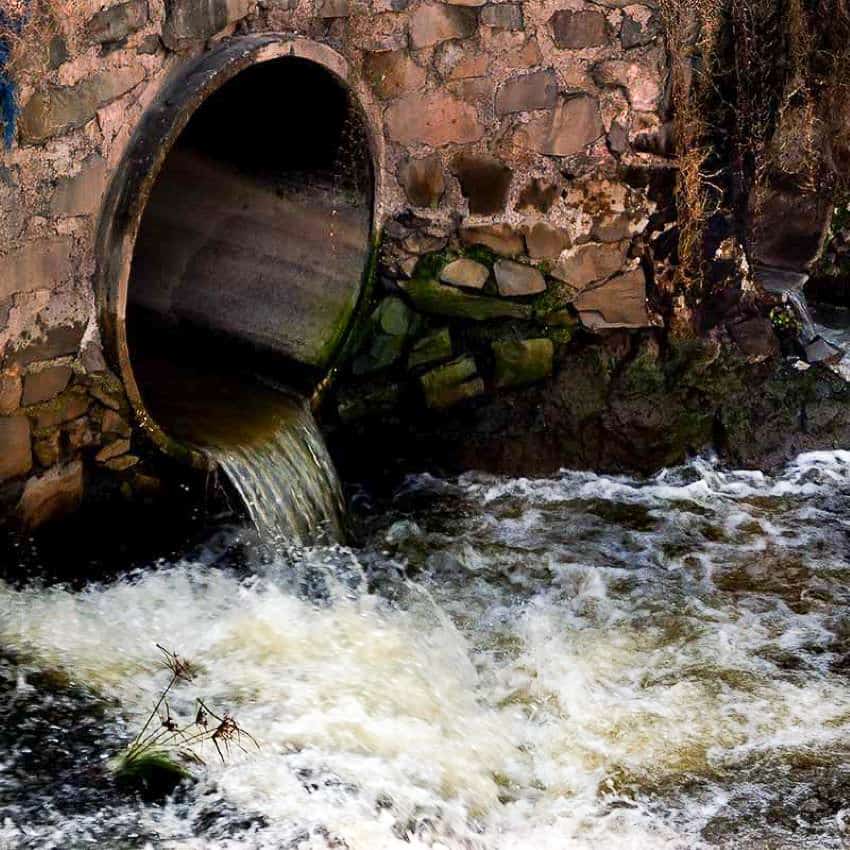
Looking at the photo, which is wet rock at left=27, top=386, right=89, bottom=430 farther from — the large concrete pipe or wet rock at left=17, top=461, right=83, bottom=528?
the large concrete pipe

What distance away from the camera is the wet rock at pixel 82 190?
3920mm

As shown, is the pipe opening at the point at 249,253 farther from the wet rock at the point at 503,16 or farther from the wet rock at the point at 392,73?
the wet rock at the point at 503,16

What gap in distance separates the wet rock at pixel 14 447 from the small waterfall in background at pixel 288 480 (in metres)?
0.71

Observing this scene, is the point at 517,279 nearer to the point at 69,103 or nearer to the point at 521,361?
the point at 521,361

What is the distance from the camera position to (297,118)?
16.8 feet

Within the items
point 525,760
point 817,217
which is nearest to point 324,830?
point 525,760

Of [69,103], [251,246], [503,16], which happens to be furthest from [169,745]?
[503,16]

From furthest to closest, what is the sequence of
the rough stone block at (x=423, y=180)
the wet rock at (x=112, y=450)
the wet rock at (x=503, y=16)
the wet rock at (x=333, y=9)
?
the rough stone block at (x=423, y=180) < the wet rock at (x=503, y=16) < the wet rock at (x=333, y=9) < the wet rock at (x=112, y=450)

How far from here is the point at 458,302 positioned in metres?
5.36

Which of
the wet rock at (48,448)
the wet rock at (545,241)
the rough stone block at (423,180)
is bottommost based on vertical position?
the wet rock at (48,448)

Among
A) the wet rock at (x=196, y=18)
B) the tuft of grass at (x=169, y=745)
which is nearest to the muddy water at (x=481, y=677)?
the tuft of grass at (x=169, y=745)

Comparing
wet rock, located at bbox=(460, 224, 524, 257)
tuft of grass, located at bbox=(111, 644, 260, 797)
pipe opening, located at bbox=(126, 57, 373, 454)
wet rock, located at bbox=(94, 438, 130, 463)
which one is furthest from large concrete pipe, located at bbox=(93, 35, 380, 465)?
tuft of grass, located at bbox=(111, 644, 260, 797)

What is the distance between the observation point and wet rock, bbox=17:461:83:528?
4066 mm

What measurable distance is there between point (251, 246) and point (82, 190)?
1382 millimetres
